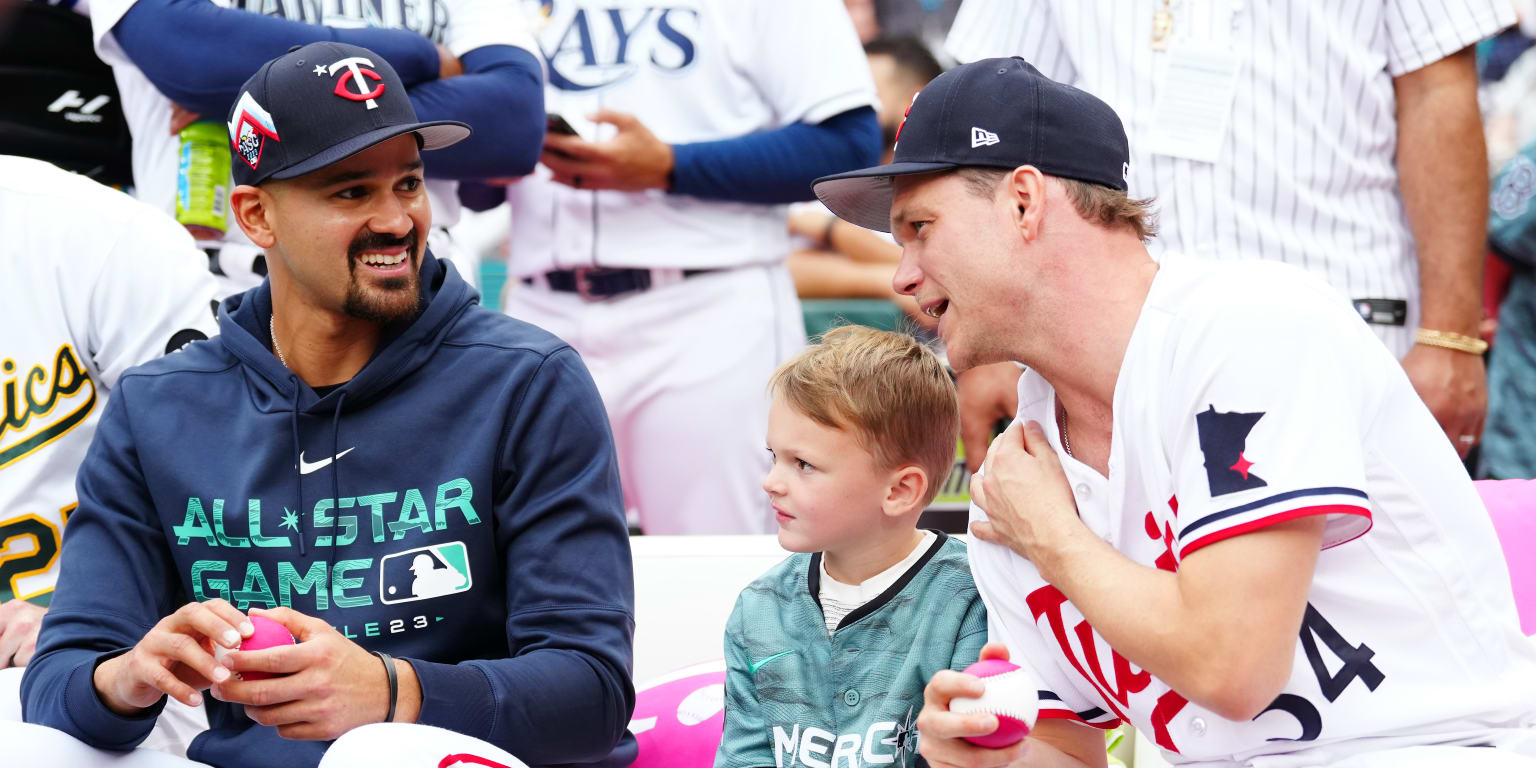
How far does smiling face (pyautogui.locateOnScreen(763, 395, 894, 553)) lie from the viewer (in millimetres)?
2141

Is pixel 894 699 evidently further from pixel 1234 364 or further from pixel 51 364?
pixel 51 364

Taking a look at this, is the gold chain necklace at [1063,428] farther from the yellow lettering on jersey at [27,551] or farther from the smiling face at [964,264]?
the yellow lettering on jersey at [27,551]

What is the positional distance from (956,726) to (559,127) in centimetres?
199

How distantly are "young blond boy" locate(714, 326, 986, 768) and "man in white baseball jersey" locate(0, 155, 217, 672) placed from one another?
3.65ft

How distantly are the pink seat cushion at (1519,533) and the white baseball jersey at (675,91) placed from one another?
158cm

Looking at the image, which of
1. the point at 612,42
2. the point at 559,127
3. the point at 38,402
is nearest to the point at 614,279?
the point at 559,127

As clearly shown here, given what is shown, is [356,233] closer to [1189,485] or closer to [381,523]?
[381,523]

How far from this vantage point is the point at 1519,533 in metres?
2.36

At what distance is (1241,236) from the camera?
9.63 feet

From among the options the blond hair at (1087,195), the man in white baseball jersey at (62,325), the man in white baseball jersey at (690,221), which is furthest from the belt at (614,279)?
the blond hair at (1087,195)

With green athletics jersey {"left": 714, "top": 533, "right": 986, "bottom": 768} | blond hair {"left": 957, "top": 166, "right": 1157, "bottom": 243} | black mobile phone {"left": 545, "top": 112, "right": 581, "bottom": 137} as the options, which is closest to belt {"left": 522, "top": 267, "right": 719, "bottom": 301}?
black mobile phone {"left": 545, "top": 112, "right": 581, "bottom": 137}

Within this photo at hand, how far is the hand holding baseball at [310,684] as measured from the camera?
1.77m

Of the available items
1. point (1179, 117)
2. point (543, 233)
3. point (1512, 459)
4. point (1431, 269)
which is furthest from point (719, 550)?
point (1512, 459)

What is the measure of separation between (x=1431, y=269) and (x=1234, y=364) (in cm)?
153
